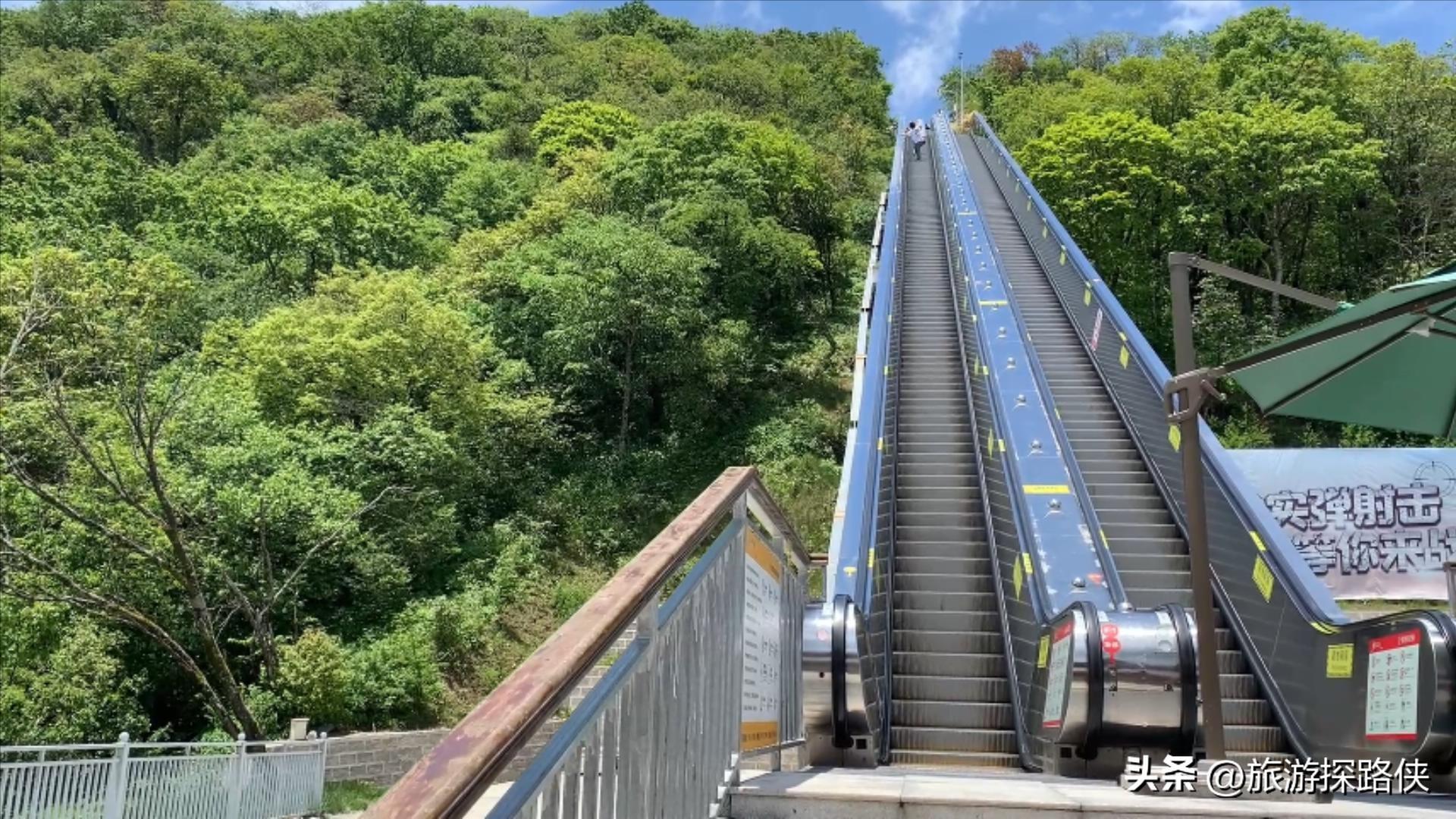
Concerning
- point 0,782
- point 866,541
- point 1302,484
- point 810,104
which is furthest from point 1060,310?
point 810,104

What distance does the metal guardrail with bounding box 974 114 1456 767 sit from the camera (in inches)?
161

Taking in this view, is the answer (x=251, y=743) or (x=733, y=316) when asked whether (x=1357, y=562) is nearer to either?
(x=251, y=743)

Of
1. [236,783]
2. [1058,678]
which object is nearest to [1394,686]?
[1058,678]

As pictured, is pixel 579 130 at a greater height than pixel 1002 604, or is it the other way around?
pixel 579 130

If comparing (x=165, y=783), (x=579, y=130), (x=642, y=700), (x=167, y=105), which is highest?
(x=167, y=105)

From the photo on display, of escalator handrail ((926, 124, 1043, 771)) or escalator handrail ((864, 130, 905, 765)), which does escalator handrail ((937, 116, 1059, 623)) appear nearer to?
escalator handrail ((926, 124, 1043, 771))

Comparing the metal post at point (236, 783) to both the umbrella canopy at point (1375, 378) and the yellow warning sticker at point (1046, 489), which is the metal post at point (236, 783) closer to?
the yellow warning sticker at point (1046, 489)

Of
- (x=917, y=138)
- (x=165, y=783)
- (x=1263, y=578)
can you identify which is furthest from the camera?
(x=917, y=138)

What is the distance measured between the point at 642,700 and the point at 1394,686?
4.05 metres

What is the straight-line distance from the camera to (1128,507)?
8562 millimetres

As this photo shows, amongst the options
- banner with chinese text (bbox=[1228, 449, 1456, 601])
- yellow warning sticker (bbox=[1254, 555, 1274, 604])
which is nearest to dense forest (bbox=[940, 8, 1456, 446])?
banner with chinese text (bbox=[1228, 449, 1456, 601])

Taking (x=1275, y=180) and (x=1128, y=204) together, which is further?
(x=1128, y=204)

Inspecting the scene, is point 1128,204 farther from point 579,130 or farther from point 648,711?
point 648,711

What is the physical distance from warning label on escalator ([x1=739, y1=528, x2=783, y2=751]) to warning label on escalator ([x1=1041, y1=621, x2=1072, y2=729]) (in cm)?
182
